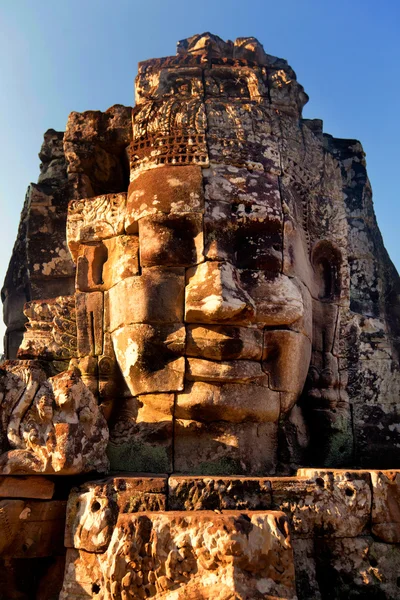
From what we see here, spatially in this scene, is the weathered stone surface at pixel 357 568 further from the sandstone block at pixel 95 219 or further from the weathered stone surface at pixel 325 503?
the sandstone block at pixel 95 219

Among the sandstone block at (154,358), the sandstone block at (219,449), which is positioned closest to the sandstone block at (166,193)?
the sandstone block at (154,358)

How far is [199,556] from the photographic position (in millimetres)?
3402

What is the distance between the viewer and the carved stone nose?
185 inches

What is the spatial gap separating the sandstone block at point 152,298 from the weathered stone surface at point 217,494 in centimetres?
140

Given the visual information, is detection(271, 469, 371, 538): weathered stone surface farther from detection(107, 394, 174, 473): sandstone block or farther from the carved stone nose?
the carved stone nose

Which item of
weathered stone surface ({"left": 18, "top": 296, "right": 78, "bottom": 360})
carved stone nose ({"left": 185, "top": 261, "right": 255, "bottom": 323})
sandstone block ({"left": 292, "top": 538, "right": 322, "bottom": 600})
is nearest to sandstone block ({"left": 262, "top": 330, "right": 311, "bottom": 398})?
carved stone nose ({"left": 185, "top": 261, "right": 255, "bottom": 323})

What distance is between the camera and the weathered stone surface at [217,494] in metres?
3.91

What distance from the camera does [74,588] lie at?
3.89 meters

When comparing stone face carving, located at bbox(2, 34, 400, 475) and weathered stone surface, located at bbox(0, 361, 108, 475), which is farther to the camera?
stone face carving, located at bbox(2, 34, 400, 475)

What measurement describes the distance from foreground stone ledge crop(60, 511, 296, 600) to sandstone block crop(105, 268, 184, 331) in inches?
68.4

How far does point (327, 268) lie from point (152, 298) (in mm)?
2099

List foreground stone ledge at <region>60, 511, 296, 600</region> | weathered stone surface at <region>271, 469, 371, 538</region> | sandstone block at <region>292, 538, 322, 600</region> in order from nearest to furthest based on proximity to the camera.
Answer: foreground stone ledge at <region>60, 511, 296, 600</region> → sandstone block at <region>292, 538, 322, 600</region> → weathered stone surface at <region>271, 469, 371, 538</region>

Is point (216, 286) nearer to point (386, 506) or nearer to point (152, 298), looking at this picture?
point (152, 298)

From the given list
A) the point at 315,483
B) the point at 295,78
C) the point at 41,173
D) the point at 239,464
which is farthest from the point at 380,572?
the point at 41,173
